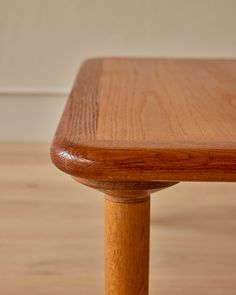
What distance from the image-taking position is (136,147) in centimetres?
64

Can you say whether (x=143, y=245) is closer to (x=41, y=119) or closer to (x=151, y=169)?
(x=151, y=169)

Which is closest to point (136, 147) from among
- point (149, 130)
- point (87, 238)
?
point (149, 130)

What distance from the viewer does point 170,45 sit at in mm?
2174

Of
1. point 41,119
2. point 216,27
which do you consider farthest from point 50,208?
point 216,27

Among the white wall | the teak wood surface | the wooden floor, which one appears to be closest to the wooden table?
the teak wood surface

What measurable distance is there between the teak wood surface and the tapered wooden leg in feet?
0.32

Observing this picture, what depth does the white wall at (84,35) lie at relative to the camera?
2.14 meters

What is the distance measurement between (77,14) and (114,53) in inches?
7.5

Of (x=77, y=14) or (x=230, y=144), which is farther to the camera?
(x=77, y=14)

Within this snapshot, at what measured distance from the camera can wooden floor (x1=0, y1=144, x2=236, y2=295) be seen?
1254 millimetres

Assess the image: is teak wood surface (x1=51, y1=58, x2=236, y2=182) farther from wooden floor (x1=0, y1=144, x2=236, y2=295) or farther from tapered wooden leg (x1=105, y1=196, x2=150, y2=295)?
wooden floor (x1=0, y1=144, x2=236, y2=295)

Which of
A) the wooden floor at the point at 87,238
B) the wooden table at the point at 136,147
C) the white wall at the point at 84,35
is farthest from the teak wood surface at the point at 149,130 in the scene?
the white wall at the point at 84,35

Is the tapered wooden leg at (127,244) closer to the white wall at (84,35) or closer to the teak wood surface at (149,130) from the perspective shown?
the teak wood surface at (149,130)

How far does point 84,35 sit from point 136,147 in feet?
5.22
